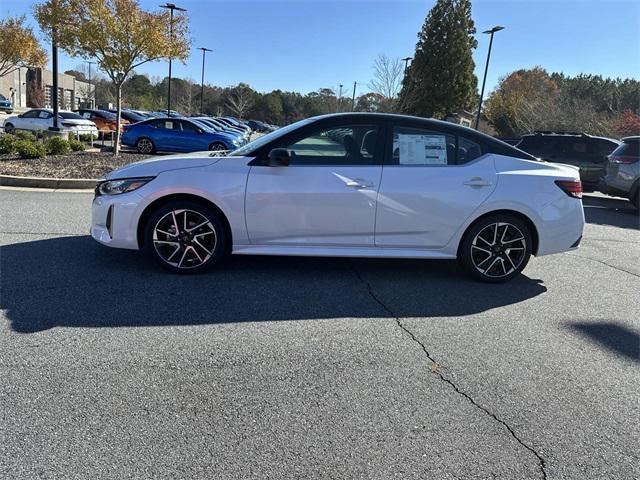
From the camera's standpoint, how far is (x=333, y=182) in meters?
4.59

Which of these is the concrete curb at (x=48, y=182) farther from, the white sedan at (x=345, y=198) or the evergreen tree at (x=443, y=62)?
the evergreen tree at (x=443, y=62)

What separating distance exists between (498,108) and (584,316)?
5235 cm

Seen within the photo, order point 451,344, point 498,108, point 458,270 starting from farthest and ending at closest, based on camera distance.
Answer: point 498,108 < point 458,270 < point 451,344

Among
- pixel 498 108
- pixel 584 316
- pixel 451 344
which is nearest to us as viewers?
pixel 451 344

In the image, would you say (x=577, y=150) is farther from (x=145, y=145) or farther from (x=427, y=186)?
(x=145, y=145)

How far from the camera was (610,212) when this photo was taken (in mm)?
11227

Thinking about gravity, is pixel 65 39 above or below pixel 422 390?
above

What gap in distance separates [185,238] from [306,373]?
6.90ft

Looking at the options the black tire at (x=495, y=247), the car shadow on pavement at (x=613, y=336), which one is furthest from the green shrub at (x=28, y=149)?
the car shadow on pavement at (x=613, y=336)

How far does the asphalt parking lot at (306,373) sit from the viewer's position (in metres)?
2.37

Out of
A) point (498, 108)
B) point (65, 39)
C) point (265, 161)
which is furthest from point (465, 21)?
point (265, 161)

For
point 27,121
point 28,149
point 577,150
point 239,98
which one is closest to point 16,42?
point 27,121

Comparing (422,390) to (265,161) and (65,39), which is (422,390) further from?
(65,39)

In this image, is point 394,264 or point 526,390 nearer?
point 526,390
